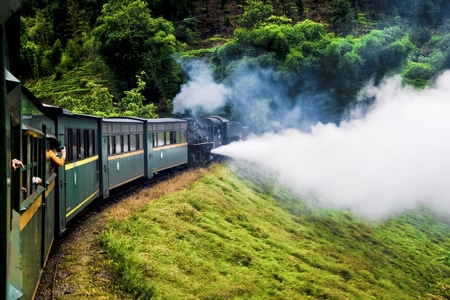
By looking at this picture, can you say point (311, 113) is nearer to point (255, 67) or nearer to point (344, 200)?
point (255, 67)

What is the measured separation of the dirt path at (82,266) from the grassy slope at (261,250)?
0.27 metres

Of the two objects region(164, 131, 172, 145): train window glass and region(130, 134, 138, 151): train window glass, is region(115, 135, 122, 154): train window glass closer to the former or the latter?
region(130, 134, 138, 151): train window glass

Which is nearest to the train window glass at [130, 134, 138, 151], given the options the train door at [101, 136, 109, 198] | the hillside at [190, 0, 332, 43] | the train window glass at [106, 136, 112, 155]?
the train window glass at [106, 136, 112, 155]

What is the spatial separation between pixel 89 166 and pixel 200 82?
27.9 meters

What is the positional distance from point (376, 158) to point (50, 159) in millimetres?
22282

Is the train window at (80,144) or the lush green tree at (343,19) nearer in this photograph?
the train window at (80,144)

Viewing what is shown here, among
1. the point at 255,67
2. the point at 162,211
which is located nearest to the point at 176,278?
the point at 162,211

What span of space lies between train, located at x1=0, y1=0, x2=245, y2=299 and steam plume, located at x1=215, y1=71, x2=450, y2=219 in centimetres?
358

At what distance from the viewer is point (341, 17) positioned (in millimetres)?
55188

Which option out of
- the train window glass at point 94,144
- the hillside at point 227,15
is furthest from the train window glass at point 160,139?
the hillside at point 227,15

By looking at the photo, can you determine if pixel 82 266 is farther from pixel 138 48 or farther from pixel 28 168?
pixel 138 48

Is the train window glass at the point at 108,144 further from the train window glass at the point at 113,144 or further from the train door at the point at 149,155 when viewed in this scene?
Answer: the train door at the point at 149,155

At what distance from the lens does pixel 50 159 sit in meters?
7.32

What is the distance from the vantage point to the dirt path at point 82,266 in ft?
25.0
